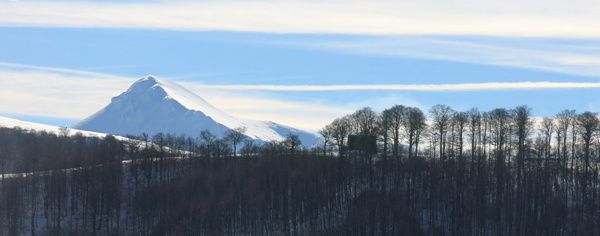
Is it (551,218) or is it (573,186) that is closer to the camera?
(551,218)

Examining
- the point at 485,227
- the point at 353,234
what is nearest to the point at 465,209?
the point at 485,227

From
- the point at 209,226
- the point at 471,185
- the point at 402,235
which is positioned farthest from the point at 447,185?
the point at 209,226

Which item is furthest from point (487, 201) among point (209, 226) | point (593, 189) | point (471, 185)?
point (209, 226)

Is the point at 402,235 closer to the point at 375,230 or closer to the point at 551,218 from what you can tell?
the point at 375,230

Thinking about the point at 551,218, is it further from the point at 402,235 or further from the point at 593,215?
the point at 402,235

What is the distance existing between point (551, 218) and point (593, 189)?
1174 centimetres

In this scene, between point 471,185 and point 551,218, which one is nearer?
point 551,218

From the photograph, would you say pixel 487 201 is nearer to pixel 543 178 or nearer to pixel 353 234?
pixel 543 178

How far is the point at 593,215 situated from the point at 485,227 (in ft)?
53.5

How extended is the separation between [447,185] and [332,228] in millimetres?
20912

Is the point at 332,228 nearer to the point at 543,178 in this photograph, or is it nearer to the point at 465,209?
the point at 465,209

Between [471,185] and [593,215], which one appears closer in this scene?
[593,215]

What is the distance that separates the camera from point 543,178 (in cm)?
19688

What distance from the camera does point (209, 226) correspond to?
198 m
